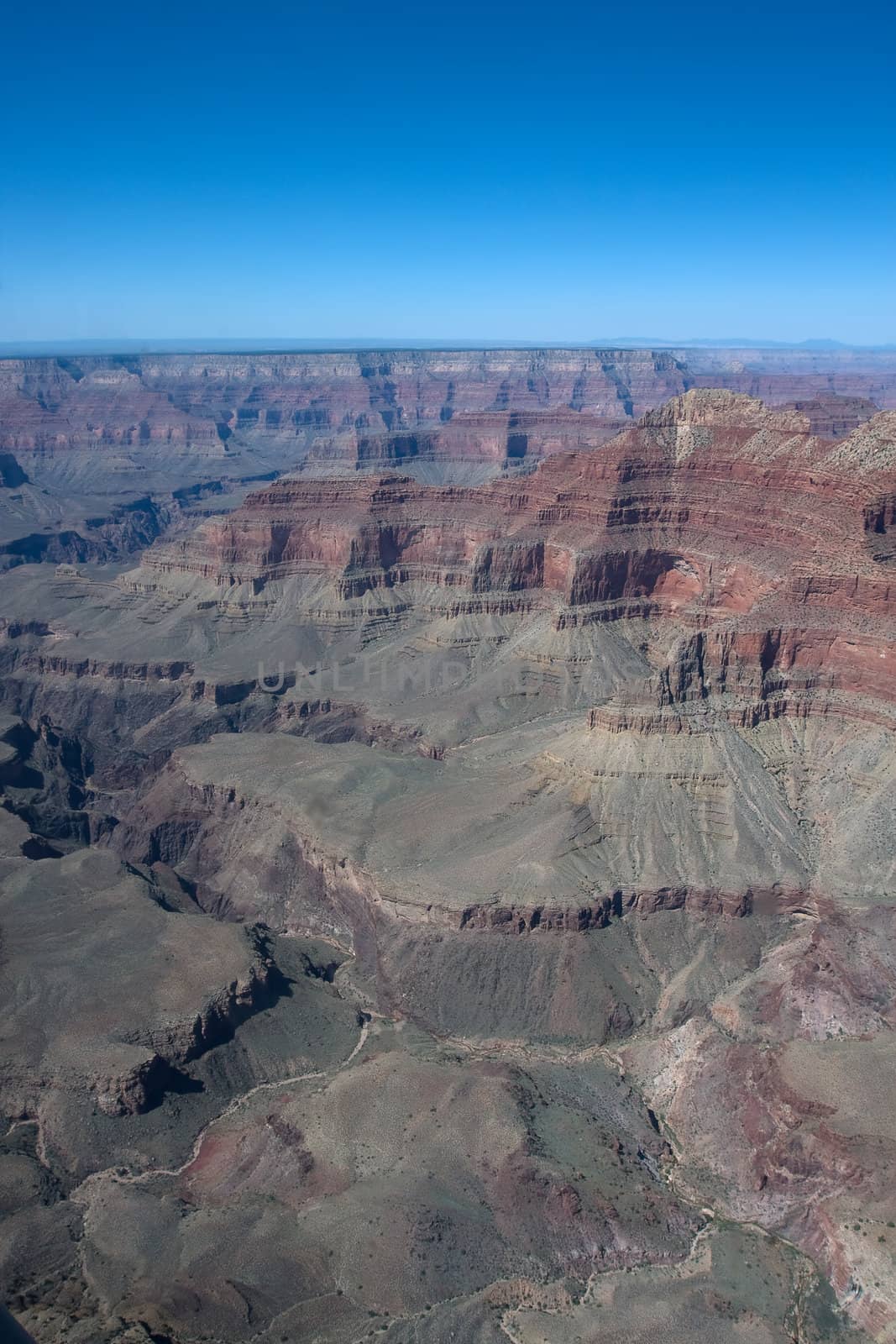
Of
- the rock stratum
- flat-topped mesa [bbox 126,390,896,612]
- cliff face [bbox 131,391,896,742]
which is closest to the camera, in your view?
the rock stratum

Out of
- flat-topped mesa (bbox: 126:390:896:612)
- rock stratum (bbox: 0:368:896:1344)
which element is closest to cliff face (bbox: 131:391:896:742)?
flat-topped mesa (bbox: 126:390:896:612)

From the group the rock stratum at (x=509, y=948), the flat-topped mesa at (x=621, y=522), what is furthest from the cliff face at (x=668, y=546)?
the rock stratum at (x=509, y=948)

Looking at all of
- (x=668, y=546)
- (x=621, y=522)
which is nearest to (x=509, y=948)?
(x=668, y=546)

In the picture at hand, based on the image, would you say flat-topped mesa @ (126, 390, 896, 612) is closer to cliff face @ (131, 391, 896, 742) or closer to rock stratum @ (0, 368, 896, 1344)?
cliff face @ (131, 391, 896, 742)

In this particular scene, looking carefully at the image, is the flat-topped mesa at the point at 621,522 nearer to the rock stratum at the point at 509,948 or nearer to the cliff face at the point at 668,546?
the cliff face at the point at 668,546

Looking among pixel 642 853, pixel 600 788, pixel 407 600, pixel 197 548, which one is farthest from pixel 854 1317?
pixel 197 548

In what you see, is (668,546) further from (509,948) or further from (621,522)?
(509,948)
